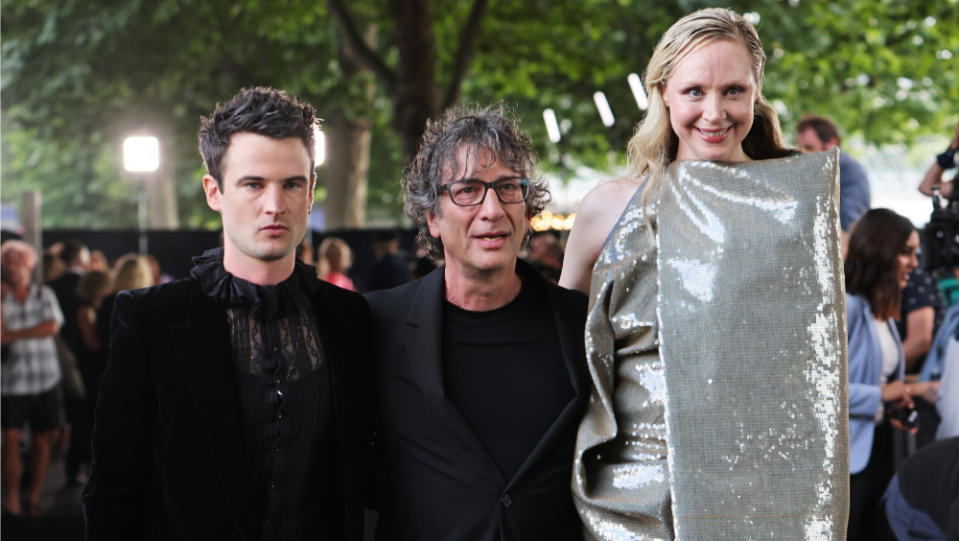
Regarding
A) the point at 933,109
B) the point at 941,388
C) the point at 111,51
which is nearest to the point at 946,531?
the point at 941,388

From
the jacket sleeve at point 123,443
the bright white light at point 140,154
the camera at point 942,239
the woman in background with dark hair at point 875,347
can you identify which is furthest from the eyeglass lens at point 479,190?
the bright white light at point 140,154

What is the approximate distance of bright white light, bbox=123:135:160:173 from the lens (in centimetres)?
1249

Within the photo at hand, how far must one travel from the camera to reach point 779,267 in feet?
7.62

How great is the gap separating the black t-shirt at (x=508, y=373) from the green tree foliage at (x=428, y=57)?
9394 millimetres

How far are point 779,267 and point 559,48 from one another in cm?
1379

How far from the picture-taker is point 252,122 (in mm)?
2508

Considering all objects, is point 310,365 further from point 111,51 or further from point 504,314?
point 111,51

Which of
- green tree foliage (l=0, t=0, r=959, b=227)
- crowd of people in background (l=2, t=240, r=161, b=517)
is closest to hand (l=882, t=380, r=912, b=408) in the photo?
crowd of people in background (l=2, t=240, r=161, b=517)

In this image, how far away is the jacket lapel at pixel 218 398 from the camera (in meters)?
2.40

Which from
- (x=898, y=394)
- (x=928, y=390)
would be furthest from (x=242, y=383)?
(x=928, y=390)

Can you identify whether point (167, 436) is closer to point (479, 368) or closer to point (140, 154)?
point (479, 368)

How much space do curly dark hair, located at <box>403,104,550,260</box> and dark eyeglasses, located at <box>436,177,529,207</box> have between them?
41mm

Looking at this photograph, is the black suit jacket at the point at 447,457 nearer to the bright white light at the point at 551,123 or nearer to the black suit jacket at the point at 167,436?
the black suit jacket at the point at 167,436

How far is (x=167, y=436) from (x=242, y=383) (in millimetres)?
204
